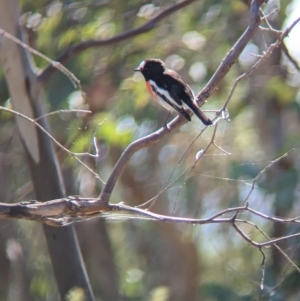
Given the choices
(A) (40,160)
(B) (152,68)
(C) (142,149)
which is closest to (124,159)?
(B) (152,68)

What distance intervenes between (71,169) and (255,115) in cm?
227

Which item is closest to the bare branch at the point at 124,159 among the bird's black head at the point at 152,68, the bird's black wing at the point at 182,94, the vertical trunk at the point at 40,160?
the bird's black wing at the point at 182,94

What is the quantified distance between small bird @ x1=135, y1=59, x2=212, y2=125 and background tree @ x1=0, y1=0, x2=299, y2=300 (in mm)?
599

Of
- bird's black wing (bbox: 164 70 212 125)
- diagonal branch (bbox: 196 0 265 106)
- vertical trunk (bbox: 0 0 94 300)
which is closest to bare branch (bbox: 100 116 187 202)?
diagonal branch (bbox: 196 0 265 106)

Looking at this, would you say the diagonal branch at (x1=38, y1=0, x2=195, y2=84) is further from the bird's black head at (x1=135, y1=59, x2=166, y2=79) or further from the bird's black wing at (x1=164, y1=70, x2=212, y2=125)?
the bird's black wing at (x1=164, y1=70, x2=212, y2=125)

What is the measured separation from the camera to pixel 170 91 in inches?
155

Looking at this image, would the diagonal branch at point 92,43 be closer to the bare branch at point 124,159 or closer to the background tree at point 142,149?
the background tree at point 142,149

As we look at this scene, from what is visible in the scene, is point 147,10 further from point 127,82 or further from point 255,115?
point 255,115

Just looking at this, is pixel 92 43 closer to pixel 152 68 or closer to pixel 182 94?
pixel 152 68

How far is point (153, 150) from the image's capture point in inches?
307

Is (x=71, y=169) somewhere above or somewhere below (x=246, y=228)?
above

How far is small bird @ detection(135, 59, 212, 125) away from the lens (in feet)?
11.4

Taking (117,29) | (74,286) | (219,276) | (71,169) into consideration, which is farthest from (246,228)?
(74,286)

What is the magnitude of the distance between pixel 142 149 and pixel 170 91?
8.41ft
